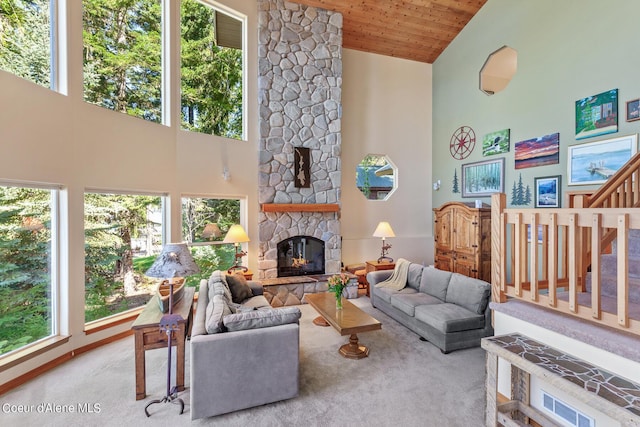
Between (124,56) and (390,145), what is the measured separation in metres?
5.10

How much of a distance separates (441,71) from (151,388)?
7.72 meters

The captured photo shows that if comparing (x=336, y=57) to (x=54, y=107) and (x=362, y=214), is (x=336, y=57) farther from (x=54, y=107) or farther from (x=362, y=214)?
(x=54, y=107)

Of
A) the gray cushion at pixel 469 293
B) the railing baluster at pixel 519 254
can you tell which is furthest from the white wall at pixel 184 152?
the railing baluster at pixel 519 254

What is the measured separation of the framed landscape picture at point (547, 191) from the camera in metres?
4.55

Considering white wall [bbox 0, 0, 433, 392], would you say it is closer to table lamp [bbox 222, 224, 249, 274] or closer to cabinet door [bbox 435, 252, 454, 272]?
table lamp [bbox 222, 224, 249, 274]

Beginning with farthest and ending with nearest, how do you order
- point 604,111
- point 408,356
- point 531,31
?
point 531,31
point 604,111
point 408,356

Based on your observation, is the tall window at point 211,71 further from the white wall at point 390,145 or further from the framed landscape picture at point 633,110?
the framed landscape picture at point 633,110

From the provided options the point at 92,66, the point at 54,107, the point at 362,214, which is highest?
the point at 92,66

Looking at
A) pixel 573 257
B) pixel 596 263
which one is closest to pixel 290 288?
pixel 573 257

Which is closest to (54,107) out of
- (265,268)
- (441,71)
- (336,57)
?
(265,268)

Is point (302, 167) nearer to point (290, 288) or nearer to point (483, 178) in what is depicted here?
point (290, 288)

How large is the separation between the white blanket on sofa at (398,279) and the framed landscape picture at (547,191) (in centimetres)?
233

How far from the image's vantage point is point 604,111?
396cm

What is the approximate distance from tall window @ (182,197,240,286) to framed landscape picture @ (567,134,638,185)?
208 inches
